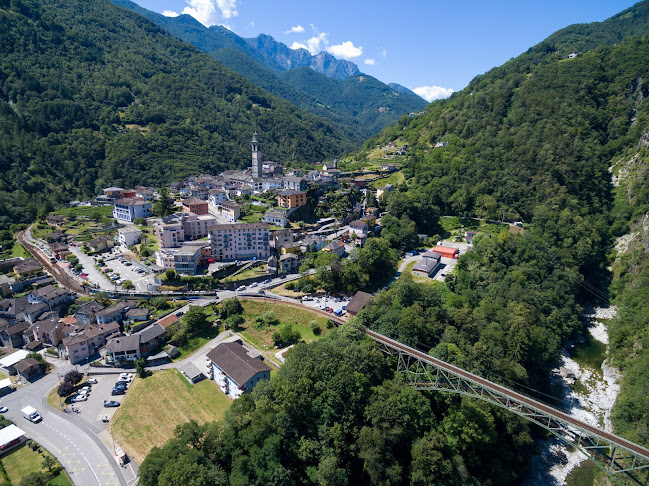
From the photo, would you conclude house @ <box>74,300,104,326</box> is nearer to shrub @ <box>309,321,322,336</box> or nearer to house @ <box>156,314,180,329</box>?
house @ <box>156,314,180,329</box>

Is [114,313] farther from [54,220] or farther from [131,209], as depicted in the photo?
[54,220]

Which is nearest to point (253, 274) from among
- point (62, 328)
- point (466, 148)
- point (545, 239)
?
point (62, 328)

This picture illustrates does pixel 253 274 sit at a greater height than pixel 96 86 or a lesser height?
lesser

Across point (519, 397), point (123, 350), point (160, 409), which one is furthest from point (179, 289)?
point (519, 397)

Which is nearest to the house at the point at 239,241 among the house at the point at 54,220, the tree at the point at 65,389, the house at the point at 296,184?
the house at the point at 296,184

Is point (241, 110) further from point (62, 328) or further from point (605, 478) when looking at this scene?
point (605, 478)

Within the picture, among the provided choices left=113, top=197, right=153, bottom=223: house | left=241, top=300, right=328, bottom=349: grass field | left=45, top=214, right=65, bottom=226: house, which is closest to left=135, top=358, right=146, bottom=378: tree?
left=241, top=300, right=328, bottom=349: grass field

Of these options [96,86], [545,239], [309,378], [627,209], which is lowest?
[309,378]
